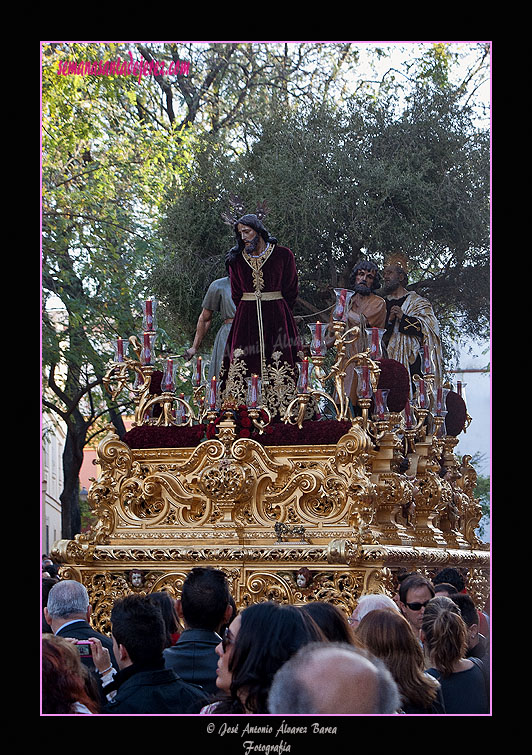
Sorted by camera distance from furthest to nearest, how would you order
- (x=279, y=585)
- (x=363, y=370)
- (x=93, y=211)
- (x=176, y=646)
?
1. (x=93, y=211)
2. (x=363, y=370)
3. (x=279, y=585)
4. (x=176, y=646)

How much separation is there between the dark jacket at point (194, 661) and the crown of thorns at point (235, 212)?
20.7 feet

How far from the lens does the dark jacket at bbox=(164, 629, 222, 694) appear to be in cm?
608

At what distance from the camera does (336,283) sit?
14359 mm

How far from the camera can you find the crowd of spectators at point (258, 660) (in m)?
Result: 4.30

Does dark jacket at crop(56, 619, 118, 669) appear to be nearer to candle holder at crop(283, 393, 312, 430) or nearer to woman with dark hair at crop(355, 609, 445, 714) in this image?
woman with dark hair at crop(355, 609, 445, 714)

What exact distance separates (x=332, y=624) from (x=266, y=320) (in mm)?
6222

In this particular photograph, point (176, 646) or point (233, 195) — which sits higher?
point (233, 195)

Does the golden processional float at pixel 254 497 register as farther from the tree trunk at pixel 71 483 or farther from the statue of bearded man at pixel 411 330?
the tree trunk at pixel 71 483

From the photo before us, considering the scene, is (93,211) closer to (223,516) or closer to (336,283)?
(336,283)

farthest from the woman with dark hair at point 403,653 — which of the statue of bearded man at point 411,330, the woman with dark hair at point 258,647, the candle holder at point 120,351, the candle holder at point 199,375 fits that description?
the statue of bearded man at point 411,330

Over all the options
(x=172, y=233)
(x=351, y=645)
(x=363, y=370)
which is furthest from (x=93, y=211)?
(x=351, y=645)

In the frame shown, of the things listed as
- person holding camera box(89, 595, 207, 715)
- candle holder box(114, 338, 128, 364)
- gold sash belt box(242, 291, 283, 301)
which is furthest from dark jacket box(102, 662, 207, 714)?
gold sash belt box(242, 291, 283, 301)

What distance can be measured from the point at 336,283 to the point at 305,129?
2228mm

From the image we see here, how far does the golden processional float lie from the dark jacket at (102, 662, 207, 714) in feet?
11.5
